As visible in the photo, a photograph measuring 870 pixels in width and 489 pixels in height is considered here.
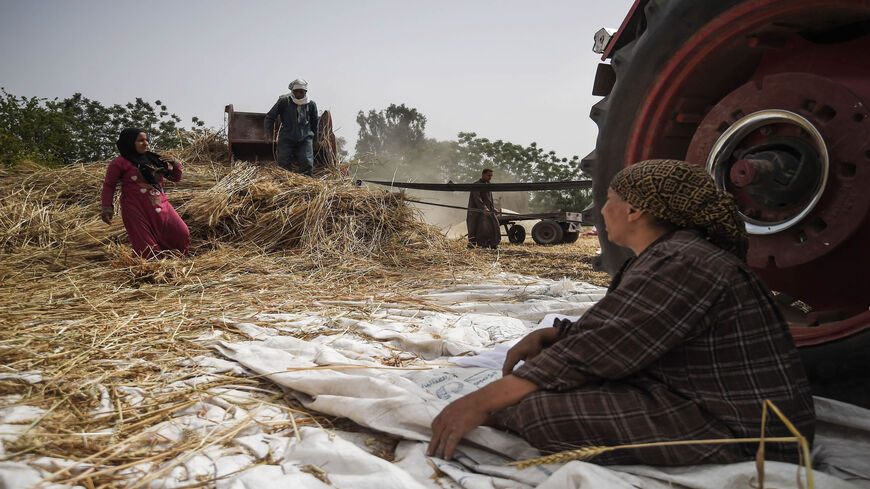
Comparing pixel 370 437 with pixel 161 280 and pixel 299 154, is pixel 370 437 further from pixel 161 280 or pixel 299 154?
pixel 299 154

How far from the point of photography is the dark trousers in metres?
6.29

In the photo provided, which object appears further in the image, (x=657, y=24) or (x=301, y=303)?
(x=301, y=303)

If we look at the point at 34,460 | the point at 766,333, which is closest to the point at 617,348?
the point at 766,333

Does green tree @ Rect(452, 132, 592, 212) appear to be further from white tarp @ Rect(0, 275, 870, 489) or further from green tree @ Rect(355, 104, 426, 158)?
white tarp @ Rect(0, 275, 870, 489)

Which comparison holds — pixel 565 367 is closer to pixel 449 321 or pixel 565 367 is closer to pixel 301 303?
pixel 449 321

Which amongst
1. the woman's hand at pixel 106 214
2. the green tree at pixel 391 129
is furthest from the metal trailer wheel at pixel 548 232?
the green tree at pixel 391 129

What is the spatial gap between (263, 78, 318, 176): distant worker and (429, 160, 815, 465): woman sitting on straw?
5.46 m

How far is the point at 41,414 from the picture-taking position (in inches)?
54.7

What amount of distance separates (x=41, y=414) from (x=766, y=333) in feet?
6.29

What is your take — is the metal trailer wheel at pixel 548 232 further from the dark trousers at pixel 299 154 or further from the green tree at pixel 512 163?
the green tree at pixel 512 163

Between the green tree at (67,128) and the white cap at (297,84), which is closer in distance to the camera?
the white cap at (297,84)

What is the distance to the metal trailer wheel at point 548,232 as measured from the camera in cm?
1016

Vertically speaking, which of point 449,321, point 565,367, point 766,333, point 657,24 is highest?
point 657,24

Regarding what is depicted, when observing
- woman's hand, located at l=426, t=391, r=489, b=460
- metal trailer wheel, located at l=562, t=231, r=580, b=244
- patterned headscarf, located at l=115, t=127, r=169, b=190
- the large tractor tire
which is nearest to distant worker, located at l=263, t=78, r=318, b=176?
patterned headscarf, located at l=115, t=127, r=169, b=190
